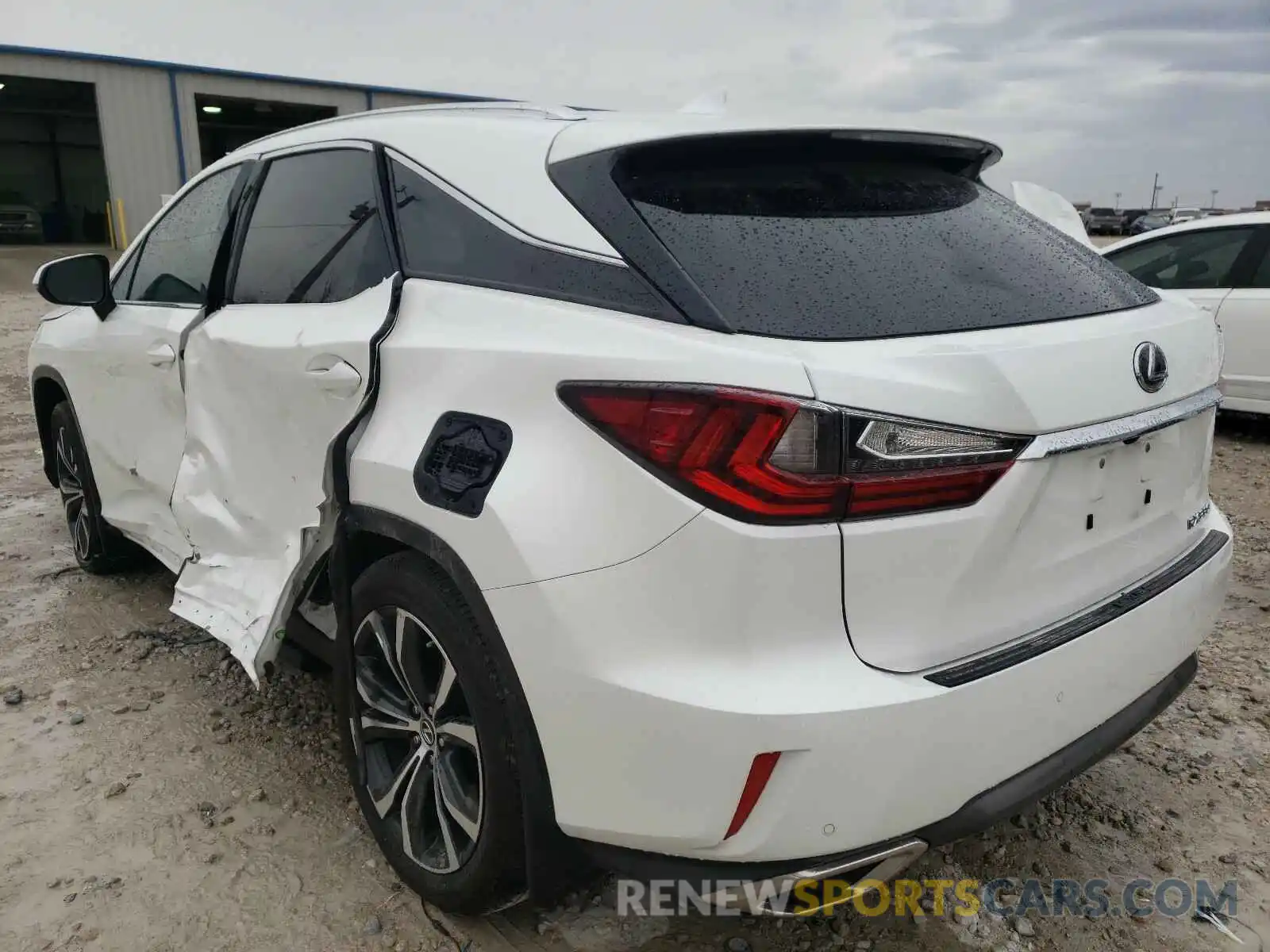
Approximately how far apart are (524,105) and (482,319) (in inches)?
31.4

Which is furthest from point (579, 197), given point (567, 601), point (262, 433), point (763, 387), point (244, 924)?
point (244, 924)

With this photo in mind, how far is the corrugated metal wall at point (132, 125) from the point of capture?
2044cm

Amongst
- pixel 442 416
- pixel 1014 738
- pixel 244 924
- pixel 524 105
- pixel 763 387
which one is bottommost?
pixel 244 924

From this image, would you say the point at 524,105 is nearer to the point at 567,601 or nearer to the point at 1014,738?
the point at 567,601

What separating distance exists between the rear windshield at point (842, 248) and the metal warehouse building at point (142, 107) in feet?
69.9

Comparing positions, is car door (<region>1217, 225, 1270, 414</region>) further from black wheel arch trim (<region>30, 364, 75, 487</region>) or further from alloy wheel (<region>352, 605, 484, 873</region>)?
black wheel arch trim (<region>30, 364, 75, 487</region>)

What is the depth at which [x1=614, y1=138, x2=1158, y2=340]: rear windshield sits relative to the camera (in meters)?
1.64

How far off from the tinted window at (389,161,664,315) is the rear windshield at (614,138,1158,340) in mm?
130

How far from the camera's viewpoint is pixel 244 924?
2.15 m

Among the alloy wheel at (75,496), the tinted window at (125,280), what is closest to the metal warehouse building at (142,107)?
the alloy wheel at (75,496)

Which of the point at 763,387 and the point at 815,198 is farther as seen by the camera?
the point at 815,198

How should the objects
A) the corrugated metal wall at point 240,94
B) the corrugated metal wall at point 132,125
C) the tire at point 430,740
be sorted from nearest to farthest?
1. the tire at point 430,740
2. the corrugated metal wall at point 132,125
3. the corrugated metal wall at point 240,94

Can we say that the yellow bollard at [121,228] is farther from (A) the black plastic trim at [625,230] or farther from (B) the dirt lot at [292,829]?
(A) the black plastic trim at [625,230]

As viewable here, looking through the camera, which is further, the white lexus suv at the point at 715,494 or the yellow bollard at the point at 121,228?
the yellow bollard at the point at 121,228
